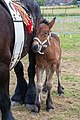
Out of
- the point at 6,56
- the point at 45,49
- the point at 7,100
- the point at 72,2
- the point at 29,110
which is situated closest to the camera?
the point at 6,56

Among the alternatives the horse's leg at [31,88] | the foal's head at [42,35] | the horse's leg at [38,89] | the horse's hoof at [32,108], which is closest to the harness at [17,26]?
the foal's head at [42,35]

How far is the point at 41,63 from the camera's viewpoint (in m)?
4.86

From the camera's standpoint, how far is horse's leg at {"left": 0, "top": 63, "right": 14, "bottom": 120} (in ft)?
12.4

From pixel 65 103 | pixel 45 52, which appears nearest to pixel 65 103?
pixel 65 103

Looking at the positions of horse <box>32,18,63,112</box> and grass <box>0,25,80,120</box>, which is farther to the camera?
grass <box>0,25,80,120</box>

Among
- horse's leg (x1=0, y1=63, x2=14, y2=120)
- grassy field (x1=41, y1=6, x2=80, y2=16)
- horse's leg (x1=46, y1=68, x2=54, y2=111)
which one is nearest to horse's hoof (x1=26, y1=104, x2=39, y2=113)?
horse's leg (x1=46, y1=68, x2=54, y2=111)

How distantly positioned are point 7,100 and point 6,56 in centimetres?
63

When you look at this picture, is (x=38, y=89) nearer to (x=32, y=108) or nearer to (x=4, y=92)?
(x=32, y=108)

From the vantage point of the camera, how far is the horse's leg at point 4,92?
3.78 metres

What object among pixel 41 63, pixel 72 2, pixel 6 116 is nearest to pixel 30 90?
pixel 41 63

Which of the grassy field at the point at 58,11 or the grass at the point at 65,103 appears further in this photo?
the grassy field at the point at 58,11

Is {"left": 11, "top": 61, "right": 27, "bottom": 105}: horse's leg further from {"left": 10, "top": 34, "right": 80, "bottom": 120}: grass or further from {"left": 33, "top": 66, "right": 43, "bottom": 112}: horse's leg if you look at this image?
{"left": 33, "top": 66, "right": 43, "bottom": 112}: horse's leg

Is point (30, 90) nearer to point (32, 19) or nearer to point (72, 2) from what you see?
point (32, 19)

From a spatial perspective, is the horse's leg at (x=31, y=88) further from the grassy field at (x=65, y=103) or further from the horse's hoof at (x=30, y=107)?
the grassy field at (x=65, y=103)
